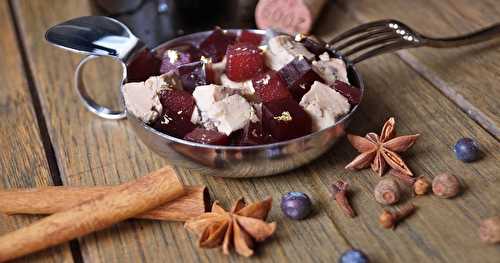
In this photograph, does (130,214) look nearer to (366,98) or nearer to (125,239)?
(125,239)

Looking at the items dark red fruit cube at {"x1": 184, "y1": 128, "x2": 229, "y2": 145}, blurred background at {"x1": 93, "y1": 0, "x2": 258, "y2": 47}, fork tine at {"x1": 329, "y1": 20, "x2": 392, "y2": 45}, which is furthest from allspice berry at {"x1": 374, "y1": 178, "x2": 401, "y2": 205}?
blurred background at {"x1": 93, "y1": 0, "x2": 258, "y2": 47}

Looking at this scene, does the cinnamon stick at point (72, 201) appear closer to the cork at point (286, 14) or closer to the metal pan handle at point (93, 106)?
the metal pan handle at point (93, 106)

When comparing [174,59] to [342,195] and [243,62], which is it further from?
[342,195]

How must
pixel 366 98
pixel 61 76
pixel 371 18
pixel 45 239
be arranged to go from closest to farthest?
pixel 45 239, pixel 366 98, pixel 61 76, pixel 371 18

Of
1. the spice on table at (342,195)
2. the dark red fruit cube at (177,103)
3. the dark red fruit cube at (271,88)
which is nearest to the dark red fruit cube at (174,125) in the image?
the dark red fruit cube at (177,103)

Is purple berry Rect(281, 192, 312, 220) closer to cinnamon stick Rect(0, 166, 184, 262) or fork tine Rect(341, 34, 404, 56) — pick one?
cinnamon stick Rect(0, 166, 184, 262)

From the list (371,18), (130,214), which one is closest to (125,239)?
(130,214)
